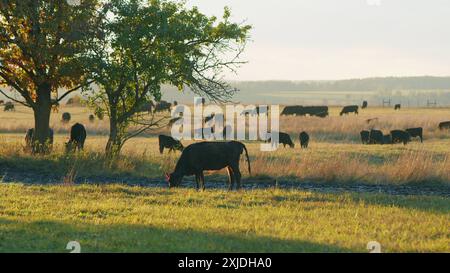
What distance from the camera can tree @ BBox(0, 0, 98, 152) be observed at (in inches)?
973

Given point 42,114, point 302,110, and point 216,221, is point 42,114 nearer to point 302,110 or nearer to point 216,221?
point 216,221

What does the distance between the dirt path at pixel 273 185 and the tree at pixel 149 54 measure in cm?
295

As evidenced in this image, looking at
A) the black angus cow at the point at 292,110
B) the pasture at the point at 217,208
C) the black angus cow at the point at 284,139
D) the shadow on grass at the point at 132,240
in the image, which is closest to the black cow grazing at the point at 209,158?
the pasture at the point at 217,208

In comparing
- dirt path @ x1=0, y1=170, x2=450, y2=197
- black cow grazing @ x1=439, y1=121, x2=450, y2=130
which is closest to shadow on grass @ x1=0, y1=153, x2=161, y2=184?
dirt path @ x1=0, y1=170, x2=450, y2=197

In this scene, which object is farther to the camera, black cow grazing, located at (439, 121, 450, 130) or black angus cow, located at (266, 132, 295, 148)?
black cow grazing, located at (439, 121, 450, 130)

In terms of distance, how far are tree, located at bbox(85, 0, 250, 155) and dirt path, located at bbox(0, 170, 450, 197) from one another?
295 cm

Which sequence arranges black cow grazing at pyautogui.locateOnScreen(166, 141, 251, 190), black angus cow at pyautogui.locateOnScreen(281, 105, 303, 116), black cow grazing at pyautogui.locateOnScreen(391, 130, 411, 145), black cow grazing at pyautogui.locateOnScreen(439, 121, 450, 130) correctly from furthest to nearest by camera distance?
1. black angus cow at pyautogui.locateOnScreen(281, 105, 303, 116)
2. black cow grazing at pyautogui.locateOnScreen(439, 121, 450, 130)
3. black cow grazing at pyautogui.locateOnScreen(391, 130, 411, 145)
4. black cow grazing at pyautogui.locateOnScreen(166, 141, 251, 190)

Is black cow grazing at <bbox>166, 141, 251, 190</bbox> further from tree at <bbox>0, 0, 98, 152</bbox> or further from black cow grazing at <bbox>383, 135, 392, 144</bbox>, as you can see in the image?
black cow grazing at <bbox>383, 135, 392, 144</bbox>

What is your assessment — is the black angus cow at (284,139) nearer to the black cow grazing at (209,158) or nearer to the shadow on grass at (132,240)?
the black cow grazing at (209,158)

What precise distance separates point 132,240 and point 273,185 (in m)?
9.92

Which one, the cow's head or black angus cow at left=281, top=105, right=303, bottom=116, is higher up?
black angus cow at left=281, top=105, right=303, bottom=116

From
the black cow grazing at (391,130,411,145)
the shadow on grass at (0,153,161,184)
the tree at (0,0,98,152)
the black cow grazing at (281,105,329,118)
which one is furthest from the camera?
the black cow grazing at (281,105,329,118)

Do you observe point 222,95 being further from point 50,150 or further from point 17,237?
point 17,237

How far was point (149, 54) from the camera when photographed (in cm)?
2483
